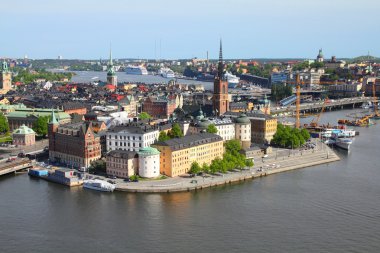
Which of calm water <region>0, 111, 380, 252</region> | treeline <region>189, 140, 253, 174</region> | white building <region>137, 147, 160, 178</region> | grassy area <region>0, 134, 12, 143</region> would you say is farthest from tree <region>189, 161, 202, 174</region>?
grassy area <region>0, 134, 12, 143</region>

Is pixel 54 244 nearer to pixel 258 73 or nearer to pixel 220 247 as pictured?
pixel 220 247

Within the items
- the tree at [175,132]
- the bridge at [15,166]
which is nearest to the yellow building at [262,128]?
the tree at [175,132]

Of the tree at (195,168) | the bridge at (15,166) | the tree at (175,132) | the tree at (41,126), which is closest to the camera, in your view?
the tree at (195,168)

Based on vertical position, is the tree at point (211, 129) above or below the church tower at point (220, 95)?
below

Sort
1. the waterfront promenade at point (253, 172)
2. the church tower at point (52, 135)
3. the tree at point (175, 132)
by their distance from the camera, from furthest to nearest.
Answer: the tree at point (175, 132), the church tower at point (52, 135), the waterfront promenade at point (253, 172)

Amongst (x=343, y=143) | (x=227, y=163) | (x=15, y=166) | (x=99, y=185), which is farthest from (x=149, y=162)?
(x=343, y=143)

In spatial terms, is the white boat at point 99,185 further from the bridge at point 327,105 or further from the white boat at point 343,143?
the bridge at point 327,105

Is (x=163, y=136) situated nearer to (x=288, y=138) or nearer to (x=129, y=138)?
(x=129, y=138)
